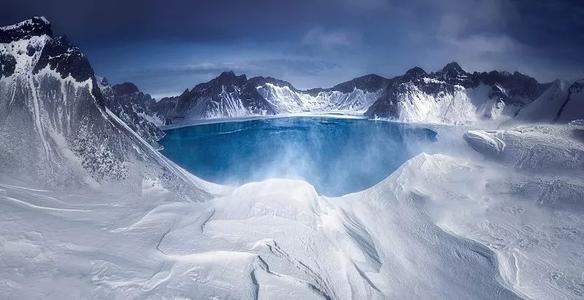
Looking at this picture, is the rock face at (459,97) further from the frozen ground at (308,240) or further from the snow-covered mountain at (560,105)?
the frozen ground at (308,240)

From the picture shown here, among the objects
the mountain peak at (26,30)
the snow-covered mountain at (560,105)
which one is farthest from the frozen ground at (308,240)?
the snow-covered mountain at (560,105)

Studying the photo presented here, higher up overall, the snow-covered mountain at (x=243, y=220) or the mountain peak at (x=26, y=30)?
the mountain peak at (x=26, y=30)

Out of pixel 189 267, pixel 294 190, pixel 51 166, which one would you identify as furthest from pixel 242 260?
pixel 51 166

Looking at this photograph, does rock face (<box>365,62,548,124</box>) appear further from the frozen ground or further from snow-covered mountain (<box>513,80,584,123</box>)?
the frozen ground

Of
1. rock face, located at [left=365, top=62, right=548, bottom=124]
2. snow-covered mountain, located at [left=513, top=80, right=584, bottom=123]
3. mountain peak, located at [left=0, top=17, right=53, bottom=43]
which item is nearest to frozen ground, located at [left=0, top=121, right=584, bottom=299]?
mountain peak, located at [left=0, top=17, right=53, bottom=43]

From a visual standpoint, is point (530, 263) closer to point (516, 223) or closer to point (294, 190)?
point (516, 223)

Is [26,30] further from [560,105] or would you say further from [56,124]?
[560,105]

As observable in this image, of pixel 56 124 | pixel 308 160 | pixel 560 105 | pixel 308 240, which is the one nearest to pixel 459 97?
pixel 560 105
